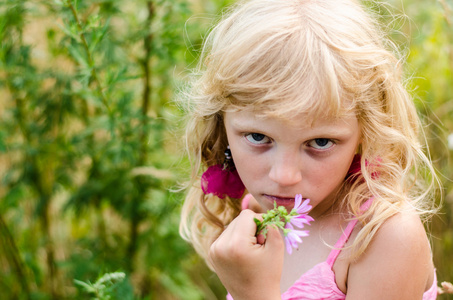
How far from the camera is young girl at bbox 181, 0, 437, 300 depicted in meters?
1.30

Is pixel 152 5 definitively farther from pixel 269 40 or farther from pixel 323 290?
pixel 323 290

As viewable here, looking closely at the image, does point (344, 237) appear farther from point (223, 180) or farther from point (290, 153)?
point (223, 180)

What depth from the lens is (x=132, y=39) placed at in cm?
224

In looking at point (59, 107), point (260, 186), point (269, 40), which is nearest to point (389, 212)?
point (260, 186)

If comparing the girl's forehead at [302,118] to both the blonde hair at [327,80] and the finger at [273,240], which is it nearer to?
the blonde hair at [327,80]

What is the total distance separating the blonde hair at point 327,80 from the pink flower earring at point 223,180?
0.19 meters

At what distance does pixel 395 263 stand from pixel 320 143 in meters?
0.35

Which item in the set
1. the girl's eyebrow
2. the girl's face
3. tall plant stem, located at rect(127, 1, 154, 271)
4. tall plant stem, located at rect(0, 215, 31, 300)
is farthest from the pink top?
tall plant stem, located at rect(0, 215, 31, 300)

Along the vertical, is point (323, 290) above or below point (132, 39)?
below

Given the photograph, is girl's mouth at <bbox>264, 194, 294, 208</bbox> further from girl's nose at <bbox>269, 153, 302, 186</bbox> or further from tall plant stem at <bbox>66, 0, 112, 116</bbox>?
tall plant stem at <bbox>66, 0, 112, 116</bbox>

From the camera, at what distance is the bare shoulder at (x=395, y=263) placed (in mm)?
1347

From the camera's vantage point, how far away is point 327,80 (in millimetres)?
1283

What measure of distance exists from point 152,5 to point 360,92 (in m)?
1.15

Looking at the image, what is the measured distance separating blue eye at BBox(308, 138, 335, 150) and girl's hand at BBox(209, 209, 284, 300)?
223 millimetres
